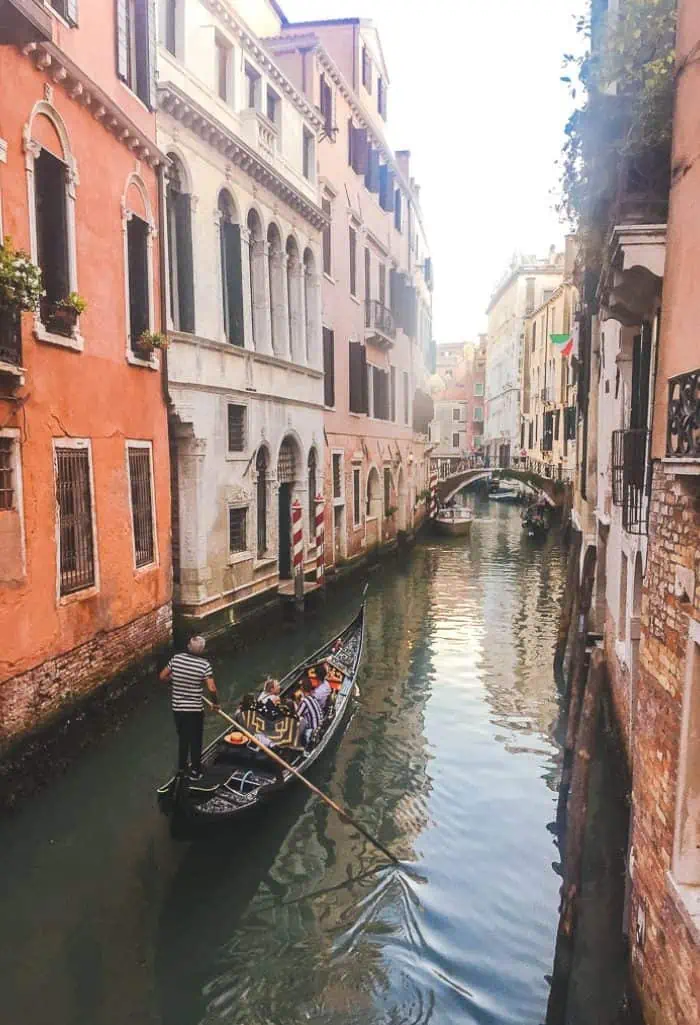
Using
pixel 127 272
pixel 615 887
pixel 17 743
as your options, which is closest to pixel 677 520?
pixel 615 887

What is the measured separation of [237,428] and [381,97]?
42.7 feet

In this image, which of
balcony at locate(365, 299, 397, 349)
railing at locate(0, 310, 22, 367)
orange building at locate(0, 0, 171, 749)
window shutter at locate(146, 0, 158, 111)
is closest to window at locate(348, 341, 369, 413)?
balcony at locate(365, 299, 397, 349)

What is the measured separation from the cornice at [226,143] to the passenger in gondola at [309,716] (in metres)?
6.97

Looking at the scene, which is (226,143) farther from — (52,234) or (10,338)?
(10,338)

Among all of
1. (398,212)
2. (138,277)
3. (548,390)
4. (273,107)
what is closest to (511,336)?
(548,390)

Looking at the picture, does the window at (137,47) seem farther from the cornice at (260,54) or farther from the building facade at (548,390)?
the building facade at (548,390)

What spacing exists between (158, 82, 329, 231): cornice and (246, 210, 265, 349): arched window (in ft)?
2.24

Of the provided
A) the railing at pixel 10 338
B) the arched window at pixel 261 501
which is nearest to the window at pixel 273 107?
the arched window at pixel 261 501

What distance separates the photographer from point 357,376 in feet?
58.1

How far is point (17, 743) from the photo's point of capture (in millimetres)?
6152

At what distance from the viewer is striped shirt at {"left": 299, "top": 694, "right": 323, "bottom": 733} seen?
23.1 feet

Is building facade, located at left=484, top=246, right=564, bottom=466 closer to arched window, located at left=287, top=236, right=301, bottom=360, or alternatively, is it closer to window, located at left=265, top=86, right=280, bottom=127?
arched window, located at left=287, top=236, right=301, bottom=360

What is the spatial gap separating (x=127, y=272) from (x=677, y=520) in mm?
6835

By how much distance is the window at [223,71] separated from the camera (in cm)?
1079
